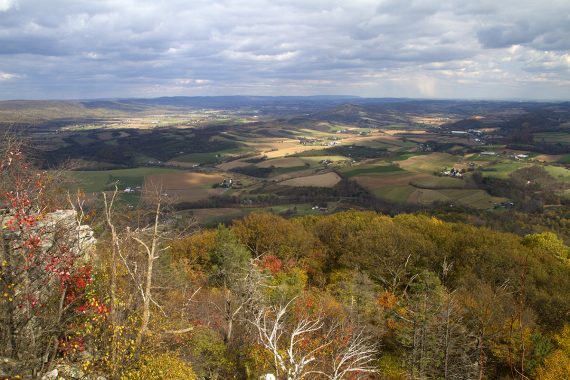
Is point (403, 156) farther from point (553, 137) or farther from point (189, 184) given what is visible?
point (189, 184)

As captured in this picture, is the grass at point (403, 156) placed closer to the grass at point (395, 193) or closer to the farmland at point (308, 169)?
the farmland at point (308, 169)

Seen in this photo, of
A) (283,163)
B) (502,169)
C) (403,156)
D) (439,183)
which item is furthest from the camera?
(403,156)

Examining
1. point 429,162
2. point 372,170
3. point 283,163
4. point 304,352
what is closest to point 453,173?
point 429,162

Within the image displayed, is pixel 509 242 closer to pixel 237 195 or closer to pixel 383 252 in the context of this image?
pixel 383 252

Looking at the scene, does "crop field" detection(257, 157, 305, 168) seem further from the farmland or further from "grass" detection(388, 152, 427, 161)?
"grass" detection(388, 152, 427, 161)

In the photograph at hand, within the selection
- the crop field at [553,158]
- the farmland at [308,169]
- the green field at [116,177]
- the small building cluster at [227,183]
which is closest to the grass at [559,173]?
the farmland at [308,169]

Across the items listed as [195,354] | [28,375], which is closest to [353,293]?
[195,354]

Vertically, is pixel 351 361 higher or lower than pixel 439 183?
higher

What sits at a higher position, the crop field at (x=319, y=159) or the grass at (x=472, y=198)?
the crop field at (x=319, y=159)
